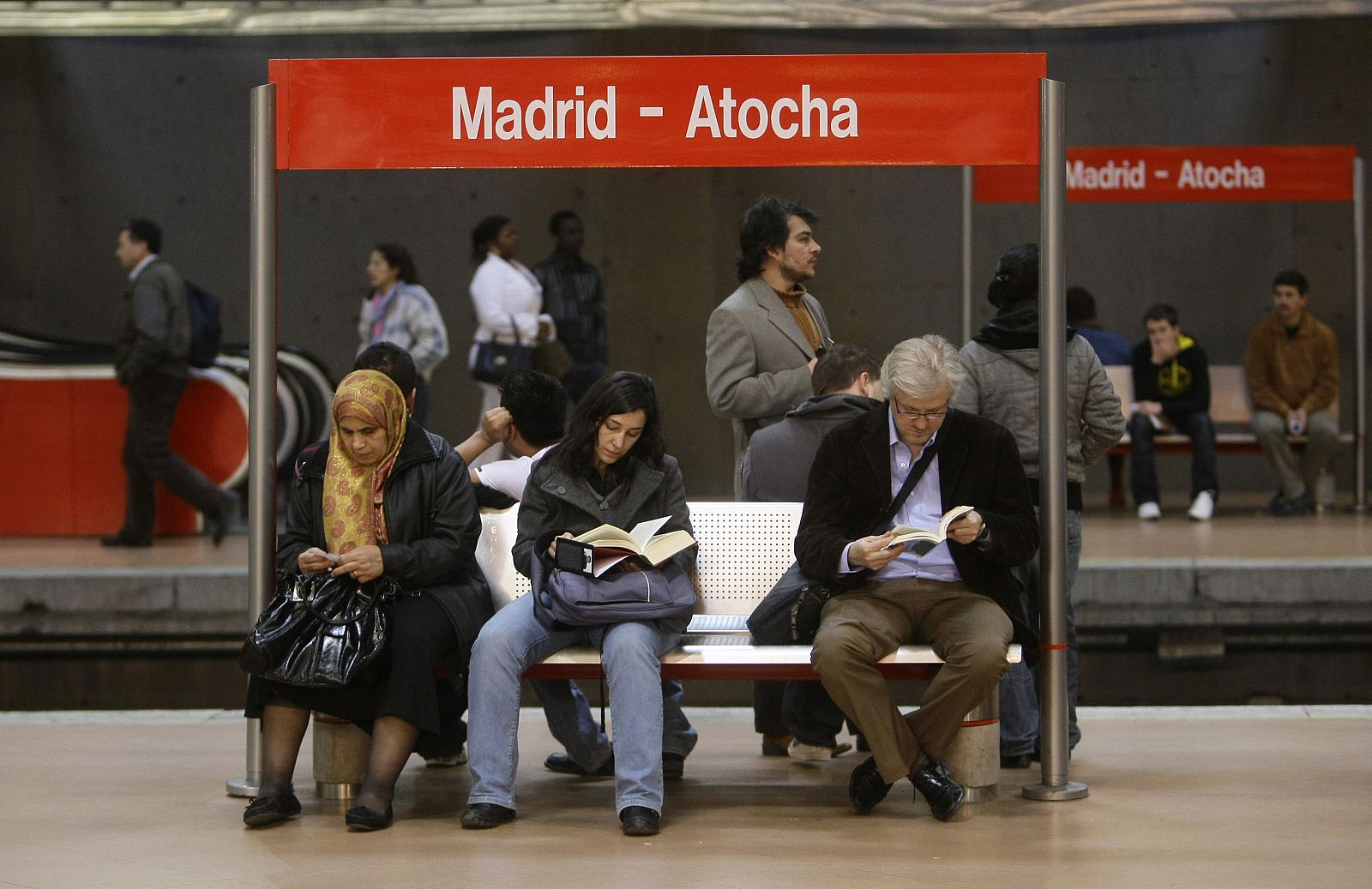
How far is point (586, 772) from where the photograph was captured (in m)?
5.20

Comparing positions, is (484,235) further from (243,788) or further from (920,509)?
(920,509)

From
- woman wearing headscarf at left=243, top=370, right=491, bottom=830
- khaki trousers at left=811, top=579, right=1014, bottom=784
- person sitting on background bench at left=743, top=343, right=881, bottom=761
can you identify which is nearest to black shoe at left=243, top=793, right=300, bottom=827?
woman wearing headscarf at left=243, top=370, right=491, bottom=830

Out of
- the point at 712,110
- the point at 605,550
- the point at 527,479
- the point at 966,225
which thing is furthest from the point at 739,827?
the point at 966,225

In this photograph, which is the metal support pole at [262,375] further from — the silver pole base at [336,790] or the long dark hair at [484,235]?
the long dark hair at [484,235]

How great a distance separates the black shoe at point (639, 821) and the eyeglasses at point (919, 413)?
1.26 meters

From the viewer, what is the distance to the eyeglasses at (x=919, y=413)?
15.0 ft

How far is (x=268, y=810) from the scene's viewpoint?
4.45 metres

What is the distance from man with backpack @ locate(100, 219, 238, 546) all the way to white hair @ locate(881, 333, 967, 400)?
5585 millimetres

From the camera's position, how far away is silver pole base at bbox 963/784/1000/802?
15.3 feet

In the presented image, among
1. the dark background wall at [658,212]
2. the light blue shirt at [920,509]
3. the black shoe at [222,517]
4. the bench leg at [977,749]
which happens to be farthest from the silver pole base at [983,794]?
the dark background wall at [658,212]

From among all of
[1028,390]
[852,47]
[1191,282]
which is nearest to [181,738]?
[1028,390]

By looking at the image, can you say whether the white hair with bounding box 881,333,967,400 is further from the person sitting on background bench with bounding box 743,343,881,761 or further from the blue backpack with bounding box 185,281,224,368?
the blue backpack with bounding box 185,281,224,368

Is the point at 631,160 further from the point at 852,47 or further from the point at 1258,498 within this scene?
the point at 1258,498

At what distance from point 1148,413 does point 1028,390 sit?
560cm
